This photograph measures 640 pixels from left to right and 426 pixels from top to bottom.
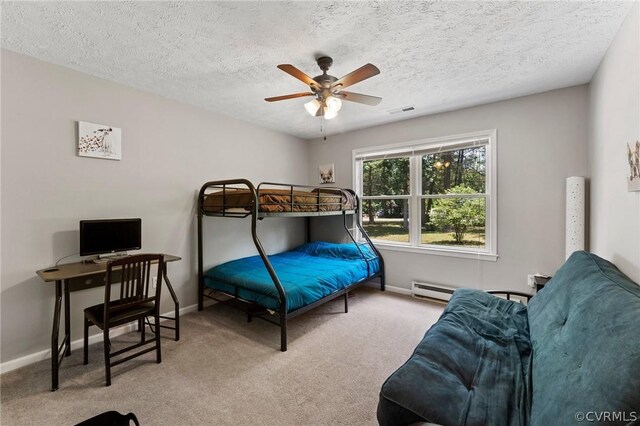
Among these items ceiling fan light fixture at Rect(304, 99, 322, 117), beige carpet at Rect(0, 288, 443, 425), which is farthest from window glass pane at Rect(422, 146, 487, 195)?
ceiling fan light fixture at Rect(304, 99, 322, 117)

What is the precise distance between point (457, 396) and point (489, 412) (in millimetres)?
118

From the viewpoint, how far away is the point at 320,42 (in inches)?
81.0

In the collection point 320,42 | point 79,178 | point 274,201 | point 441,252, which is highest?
point 320,42

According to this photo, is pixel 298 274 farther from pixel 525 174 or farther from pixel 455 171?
pixel 525 174

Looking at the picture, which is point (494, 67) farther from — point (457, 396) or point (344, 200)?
point (457, 396)

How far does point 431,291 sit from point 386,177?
1779mm

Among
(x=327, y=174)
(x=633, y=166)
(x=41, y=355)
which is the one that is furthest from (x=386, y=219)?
(x=41, y=355)

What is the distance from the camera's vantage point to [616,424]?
761 mm

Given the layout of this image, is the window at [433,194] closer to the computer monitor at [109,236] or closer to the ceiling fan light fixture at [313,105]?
the ceiling fan light fixture at [313,105]

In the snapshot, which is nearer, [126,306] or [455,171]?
[126,306]

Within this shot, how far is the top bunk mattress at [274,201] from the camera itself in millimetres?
2809

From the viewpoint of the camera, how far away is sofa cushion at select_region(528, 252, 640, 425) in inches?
Answer: 33.3

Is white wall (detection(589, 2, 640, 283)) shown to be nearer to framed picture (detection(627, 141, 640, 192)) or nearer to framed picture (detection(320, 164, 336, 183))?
framed picture (detection(627, 141, 640, 192))

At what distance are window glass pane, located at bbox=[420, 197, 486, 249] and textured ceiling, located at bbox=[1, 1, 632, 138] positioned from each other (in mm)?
1361
